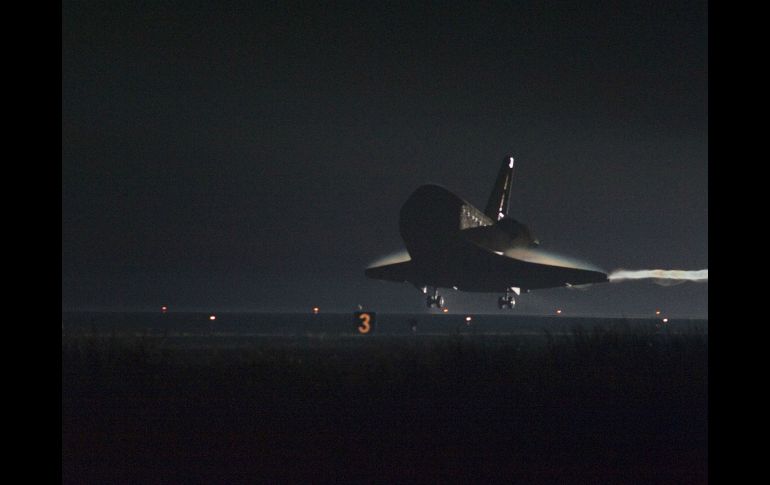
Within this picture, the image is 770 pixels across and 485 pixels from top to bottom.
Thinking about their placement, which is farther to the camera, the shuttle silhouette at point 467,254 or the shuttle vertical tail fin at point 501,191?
the shuttle vertical tail fin at point 501,191

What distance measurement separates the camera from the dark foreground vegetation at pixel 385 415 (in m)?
12.7

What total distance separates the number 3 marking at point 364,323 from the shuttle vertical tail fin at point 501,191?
39.3m

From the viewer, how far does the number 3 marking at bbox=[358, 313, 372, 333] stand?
46.6m

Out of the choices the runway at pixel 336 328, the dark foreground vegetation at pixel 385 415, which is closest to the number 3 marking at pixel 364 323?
the runway at pixel 336 328

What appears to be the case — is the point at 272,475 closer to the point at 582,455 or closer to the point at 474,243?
the point at 582,455

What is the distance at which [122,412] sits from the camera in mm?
19250

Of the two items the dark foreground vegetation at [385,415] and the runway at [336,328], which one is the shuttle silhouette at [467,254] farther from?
the dark foreground vegetation at [385,415]

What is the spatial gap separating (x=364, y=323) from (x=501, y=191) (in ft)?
135

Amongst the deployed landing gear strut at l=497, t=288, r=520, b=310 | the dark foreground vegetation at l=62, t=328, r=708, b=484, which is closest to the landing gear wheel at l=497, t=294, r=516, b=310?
the deployed landing gear strut at l=497, t=288, r=520, b=310

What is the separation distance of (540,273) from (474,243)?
5.43 m

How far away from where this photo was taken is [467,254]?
63.9 metres

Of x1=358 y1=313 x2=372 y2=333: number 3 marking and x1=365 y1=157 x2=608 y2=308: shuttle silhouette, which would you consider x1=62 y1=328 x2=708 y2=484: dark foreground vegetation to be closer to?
x1=358 y1=313 x2=372 y2=333: number 3 marking

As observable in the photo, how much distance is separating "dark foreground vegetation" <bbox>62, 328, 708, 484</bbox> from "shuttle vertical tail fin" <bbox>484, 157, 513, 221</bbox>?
51.3 meters
